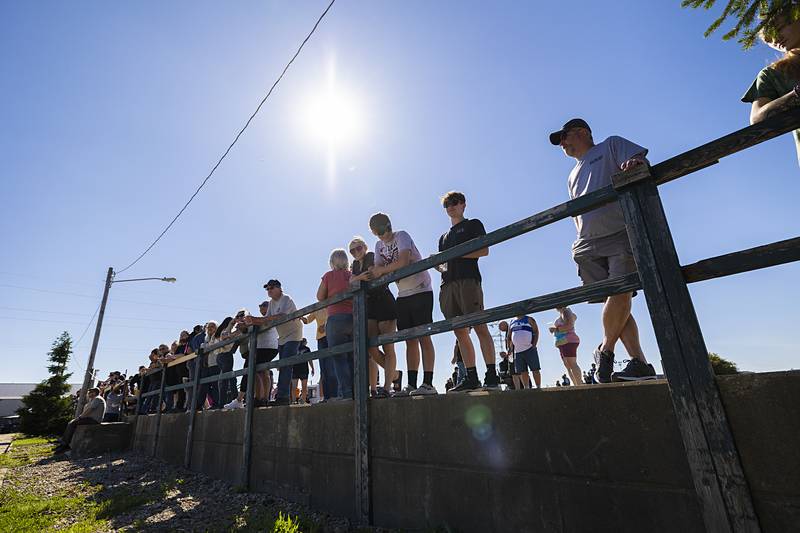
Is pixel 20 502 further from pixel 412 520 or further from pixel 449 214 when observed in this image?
pixel 449 214

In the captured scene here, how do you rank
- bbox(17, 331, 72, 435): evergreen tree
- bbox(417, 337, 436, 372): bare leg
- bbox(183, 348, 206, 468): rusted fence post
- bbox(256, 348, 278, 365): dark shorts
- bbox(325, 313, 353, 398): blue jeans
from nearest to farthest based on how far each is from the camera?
bbox(417, 337, 436, 372): bare leg → bbox(325, 313, 353, 398): blue jeans → bbox(256, 348, 278, 365): dark shorts → bbox(183, 348, 206, 468): rusted fence post → bbox(17, 331, 72, 435): evergreen tree

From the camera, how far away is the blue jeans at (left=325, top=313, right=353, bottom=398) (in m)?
4.37

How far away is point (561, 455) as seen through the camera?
7.39 feet

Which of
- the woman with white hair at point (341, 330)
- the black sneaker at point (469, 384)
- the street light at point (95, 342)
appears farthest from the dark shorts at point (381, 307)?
the street light at point (95, 342)

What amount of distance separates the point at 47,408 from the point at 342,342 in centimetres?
3040

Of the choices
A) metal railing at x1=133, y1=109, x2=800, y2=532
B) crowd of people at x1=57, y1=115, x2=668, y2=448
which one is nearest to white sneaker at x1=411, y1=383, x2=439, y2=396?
crowd of people at x1=57, y1=115, x2=668, y2=448

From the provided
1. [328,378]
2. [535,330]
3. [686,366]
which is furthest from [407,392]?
[535,330]

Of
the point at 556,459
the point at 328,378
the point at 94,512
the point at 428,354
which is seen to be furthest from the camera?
the point at 328,378

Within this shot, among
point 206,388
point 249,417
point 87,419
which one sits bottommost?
point 249,417

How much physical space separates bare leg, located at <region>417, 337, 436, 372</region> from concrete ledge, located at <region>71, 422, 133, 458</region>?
11.5 meters

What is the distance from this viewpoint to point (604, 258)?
9.20ft

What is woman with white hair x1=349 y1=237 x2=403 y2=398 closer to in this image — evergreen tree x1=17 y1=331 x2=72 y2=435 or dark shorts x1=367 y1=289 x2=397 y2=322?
dark shorts x1=367 y1=289 x2=397 y2=322

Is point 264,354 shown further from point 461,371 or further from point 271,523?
point 461,371

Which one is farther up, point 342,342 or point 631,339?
point 342,342
